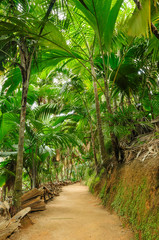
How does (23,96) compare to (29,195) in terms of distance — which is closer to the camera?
(23,96)

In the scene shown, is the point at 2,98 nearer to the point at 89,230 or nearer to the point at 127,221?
the point at 89,230

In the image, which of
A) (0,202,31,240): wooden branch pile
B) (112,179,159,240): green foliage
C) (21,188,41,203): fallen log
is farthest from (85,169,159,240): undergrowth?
(21,188,41,203): fallen log

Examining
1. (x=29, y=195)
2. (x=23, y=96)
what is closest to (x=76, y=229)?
(x=29, y=195)

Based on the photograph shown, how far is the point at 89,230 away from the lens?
2031 mm


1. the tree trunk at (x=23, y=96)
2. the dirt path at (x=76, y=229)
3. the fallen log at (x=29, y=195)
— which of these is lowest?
the dirt path at (x=76, y=229)

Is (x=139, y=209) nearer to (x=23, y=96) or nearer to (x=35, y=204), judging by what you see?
(x=35, y=204)

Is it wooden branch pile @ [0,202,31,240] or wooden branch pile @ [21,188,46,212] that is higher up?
wooden branch pile @ [0,202,31,240]

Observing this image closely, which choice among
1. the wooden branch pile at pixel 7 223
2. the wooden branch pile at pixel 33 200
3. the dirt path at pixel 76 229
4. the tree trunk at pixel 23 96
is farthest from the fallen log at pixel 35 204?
the tree trunk at pixel 23 96

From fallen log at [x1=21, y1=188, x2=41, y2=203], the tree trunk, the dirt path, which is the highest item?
the tree trunk

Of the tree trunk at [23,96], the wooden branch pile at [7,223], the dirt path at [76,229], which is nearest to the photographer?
the wooden branch pile at [7,223]

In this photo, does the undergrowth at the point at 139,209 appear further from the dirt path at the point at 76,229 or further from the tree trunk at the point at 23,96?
the tree trunk at the point at 23,96

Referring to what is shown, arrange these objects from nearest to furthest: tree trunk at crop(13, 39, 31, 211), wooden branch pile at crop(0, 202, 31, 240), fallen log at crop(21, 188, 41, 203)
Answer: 1. wooden branch pile at crop(0, 202, 31, 240)
2. tree trunk at crop(13, 39, 31, 211)
3. fallen log at crop(21, 188, 41, 203)

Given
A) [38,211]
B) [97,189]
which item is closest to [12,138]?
[38,211]

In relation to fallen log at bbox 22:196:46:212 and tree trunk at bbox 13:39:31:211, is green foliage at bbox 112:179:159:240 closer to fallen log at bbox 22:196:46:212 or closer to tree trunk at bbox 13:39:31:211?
fallen log at bbox 22:196:46:212
